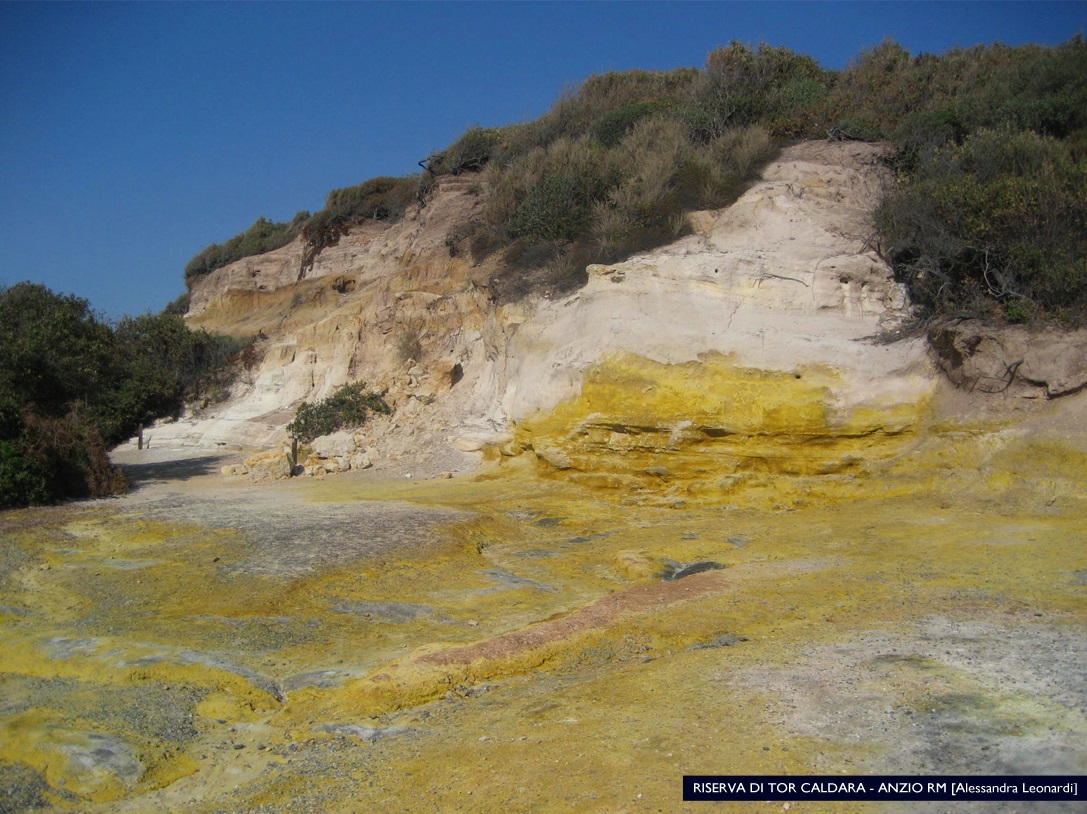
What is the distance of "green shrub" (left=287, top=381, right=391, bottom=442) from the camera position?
806 inches

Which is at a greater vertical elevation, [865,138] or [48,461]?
[865,138]

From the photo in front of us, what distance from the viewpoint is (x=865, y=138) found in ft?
60.3

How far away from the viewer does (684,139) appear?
63.3ft

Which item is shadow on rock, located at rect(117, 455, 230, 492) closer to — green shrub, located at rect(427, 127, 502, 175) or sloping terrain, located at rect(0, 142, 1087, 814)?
sloping terrain, located at rect(0, 142, 1087, 814)

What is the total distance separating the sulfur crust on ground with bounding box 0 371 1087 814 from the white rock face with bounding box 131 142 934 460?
100 cm

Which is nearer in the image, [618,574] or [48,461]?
[618,574]

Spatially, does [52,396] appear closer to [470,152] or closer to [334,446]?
[334,446]

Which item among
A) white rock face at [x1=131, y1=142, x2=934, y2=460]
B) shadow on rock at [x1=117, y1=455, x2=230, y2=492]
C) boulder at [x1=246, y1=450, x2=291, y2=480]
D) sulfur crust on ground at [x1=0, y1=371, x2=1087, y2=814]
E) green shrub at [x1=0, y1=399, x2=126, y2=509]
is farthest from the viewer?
shadow on rock at [x1=117, y1=455, x2=230, y2=492]

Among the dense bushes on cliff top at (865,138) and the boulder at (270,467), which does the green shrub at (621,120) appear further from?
the boulder at (270,467)

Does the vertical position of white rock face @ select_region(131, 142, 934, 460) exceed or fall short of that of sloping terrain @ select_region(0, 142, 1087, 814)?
it exceeds it

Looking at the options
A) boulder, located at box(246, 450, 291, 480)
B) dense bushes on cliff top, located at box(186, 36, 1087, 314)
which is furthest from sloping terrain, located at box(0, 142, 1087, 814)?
dense bushes on cliff top, located at box(186, 36, 1087, 314)

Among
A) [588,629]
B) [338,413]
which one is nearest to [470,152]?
[338,413]

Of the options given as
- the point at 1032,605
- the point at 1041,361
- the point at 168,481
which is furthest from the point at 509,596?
the point at 168,481

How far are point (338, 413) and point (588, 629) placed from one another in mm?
14895
